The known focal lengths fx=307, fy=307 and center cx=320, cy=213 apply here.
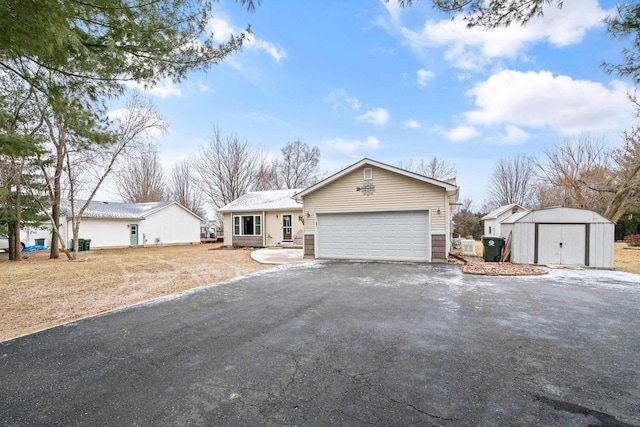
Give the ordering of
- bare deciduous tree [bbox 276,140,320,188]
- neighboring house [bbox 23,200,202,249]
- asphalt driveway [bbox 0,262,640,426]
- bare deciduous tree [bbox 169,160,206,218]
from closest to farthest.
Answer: asphalt driveway [bbox 0,262,640,426] → neighboring house [bbox 23,200,202,249] → bare deciduous tree [bbox 276,140,320,188] → bare deciduous tree [bbox 169,160,206,218]

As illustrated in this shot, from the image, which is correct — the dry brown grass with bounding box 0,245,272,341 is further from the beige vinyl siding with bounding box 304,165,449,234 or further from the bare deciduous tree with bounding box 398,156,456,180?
the bare deciduous tree with bounding box 398,156,456,180

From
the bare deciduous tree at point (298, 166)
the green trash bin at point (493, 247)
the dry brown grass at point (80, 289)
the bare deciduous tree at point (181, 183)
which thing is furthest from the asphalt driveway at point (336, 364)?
the bare deciduous tree at point (181, 183)

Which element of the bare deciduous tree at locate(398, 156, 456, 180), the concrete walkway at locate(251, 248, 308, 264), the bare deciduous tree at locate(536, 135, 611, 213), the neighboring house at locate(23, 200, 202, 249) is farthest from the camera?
the bare deciduous tree at locate(398, 156, 456, 180)

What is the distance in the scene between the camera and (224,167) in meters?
31.5

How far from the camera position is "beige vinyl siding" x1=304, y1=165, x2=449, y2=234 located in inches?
475

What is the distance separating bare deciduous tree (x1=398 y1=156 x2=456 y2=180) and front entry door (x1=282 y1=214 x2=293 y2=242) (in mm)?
18931

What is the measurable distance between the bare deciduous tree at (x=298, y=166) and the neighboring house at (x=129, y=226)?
11072mm

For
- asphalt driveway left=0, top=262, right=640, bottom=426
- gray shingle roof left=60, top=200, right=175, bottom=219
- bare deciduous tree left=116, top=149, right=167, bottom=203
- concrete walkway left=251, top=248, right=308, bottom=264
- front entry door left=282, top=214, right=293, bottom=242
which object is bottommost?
concrete walkway left=251, top=248, right=308, bottom=264

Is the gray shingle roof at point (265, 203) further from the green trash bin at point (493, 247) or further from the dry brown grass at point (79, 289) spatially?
the green trash bin at point (493, 247)

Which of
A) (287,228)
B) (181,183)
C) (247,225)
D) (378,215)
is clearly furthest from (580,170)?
(181,183)

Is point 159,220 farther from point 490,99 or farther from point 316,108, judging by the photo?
point 490,99

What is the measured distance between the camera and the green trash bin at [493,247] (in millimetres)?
12281

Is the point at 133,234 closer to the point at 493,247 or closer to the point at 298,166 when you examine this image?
the point at 298,166

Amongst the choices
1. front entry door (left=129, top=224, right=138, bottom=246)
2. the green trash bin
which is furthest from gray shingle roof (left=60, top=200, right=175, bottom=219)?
the green trash bin
